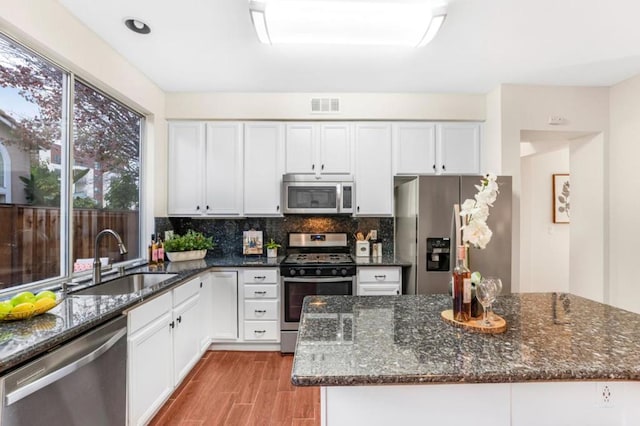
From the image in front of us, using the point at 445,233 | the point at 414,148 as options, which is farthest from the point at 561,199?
the point at 445,233

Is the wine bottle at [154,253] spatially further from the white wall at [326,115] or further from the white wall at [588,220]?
the white wall at [588,220]

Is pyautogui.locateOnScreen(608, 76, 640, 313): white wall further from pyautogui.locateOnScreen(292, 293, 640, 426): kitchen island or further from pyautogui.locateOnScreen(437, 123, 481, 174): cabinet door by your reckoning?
pyautogui.locateOnScreen(292, 293, 640, 426): kitchen island

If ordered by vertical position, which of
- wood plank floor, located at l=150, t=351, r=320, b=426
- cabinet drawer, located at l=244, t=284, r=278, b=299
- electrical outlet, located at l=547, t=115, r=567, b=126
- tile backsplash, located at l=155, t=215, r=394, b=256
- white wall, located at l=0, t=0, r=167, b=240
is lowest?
wood plank floor, located at l=150, t=351, r=320, b=426

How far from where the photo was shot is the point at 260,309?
3146 millimetres

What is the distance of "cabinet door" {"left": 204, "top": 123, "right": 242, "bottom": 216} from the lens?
3.48 meters

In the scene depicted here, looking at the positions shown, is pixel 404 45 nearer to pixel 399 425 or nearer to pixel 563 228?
pixel 399 425

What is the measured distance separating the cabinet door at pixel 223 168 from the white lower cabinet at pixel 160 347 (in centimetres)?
99

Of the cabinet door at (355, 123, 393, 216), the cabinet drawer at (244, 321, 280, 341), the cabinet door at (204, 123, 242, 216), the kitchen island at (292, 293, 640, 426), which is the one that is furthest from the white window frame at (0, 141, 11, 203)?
the cabinet door at (355, 123, 393, 216)

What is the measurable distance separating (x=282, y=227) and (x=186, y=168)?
129 cm

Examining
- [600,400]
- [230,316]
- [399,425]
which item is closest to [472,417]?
[399,425]

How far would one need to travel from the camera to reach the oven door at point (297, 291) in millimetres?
3109

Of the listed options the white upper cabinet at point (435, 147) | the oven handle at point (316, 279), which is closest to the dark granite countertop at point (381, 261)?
the oven handle at point (316, 279)

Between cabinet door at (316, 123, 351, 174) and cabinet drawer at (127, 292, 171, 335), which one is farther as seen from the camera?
cabinet door at (316, 123, 351, 174)

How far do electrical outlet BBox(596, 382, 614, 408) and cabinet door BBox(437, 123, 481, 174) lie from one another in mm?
2685
